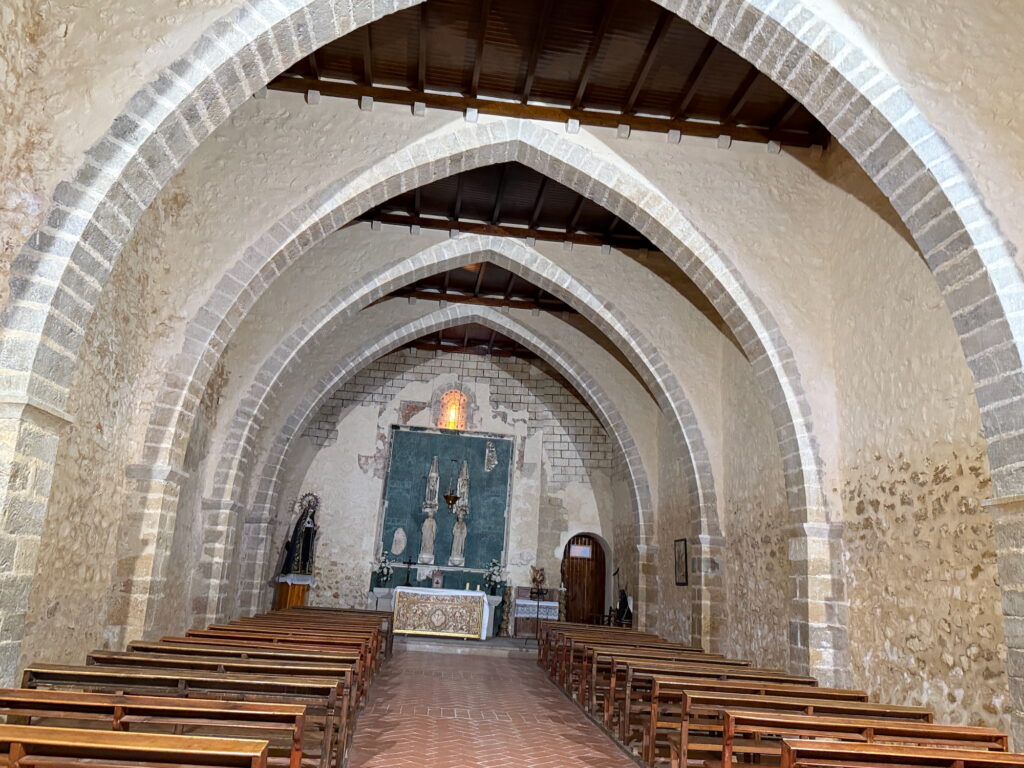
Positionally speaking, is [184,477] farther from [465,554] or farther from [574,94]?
[465,554]

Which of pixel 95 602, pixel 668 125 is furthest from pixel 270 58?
pixel 95 602

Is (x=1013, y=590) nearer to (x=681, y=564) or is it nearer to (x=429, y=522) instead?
(x=681, y=564)

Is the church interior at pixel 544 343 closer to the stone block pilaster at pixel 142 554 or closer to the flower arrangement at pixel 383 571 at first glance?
the stone block pilaster at pixel 142 554

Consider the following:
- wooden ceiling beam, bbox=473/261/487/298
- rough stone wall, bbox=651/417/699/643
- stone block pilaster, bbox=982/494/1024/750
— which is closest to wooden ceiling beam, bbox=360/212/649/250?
wooden ceiling beam, bbox=473/261/487/298

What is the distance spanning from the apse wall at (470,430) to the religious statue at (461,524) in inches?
38.1

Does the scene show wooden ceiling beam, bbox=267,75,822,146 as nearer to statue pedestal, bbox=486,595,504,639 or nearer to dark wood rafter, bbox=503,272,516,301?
dark wood rafter, bbox=503,272,516,301

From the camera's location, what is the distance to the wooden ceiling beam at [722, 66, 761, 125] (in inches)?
294

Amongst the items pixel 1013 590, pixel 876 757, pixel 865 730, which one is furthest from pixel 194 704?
pixel 1013 590

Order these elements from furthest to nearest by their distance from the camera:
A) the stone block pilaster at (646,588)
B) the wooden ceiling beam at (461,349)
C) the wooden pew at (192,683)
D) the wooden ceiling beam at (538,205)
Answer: the wooden ceiling beam at (461,349)
the stone block pilaster at (646,588)
the wooden ceiling beam at (538,205)
the wooden pew at (192,683)

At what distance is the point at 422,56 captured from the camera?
7469 mm

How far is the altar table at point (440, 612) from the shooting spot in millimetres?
14227

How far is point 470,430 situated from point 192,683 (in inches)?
507

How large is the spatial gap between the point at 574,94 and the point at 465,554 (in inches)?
432

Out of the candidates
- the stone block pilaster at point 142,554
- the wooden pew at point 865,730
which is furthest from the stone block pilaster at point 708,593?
the stone block pilaster at point 142,554
